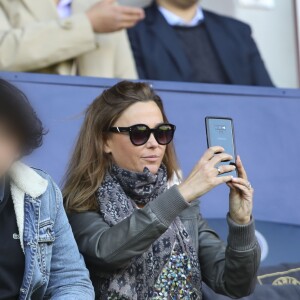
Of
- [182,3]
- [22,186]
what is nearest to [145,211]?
[22,186]

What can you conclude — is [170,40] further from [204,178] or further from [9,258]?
[9,258]

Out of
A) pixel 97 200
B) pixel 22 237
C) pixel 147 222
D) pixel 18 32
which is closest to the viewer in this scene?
pixel 22 237

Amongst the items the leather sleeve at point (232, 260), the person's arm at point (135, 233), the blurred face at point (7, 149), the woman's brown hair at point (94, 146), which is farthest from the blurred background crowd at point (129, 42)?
the blurred face at point (7, 149)

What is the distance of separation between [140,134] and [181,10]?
9.33ft

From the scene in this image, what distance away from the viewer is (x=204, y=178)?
331 centimetres

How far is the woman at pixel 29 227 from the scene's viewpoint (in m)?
3.04

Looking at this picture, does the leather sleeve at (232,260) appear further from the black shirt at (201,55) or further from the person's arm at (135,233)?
the black shirt at (201,55)

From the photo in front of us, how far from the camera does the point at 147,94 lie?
12.3 ft

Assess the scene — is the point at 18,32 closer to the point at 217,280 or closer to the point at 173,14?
the point at 173,14

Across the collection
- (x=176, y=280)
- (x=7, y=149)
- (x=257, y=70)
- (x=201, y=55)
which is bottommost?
(x=257, y=70)

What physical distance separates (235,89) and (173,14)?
109 cm

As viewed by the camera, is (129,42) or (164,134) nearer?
(164,134)

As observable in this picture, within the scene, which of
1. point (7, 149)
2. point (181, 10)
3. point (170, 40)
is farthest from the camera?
point (181, 10)

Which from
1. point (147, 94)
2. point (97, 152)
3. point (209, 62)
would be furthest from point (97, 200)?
point (209, 62)
